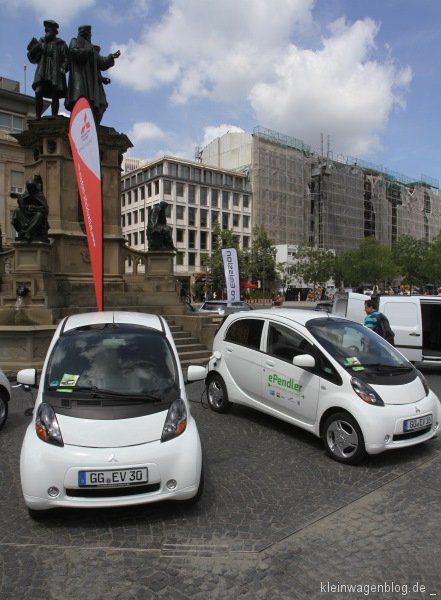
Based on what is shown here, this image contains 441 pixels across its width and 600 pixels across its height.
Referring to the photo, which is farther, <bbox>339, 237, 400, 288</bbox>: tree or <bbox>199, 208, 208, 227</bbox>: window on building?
<bbox>199, 208, 208, 227</bbox>: window on building

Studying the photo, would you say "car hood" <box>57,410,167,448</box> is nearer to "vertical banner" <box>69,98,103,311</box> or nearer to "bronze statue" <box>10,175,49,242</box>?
"vertical banner" <box>69,98,103,311</box>

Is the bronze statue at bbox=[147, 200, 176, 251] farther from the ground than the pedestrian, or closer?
farther from the ground

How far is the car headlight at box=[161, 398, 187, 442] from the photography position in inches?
166

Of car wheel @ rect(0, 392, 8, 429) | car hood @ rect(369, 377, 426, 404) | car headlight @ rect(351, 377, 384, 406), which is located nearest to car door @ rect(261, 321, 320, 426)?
car headlight @ rect(351, 377, 384, 406)

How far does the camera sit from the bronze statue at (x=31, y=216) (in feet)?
42.8

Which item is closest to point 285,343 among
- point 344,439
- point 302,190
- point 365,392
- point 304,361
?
point 304,361

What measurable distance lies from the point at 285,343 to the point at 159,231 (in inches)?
398

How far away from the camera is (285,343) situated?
671cm

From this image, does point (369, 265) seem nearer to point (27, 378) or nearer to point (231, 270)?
Result: point (231, 270)

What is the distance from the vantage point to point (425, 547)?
3.81 meters

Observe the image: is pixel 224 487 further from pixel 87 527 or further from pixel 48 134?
pixel 48 134

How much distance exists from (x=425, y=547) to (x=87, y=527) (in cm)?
254

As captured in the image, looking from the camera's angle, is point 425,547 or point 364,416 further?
point 364,416

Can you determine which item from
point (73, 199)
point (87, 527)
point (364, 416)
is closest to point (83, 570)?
point (87, 527)
